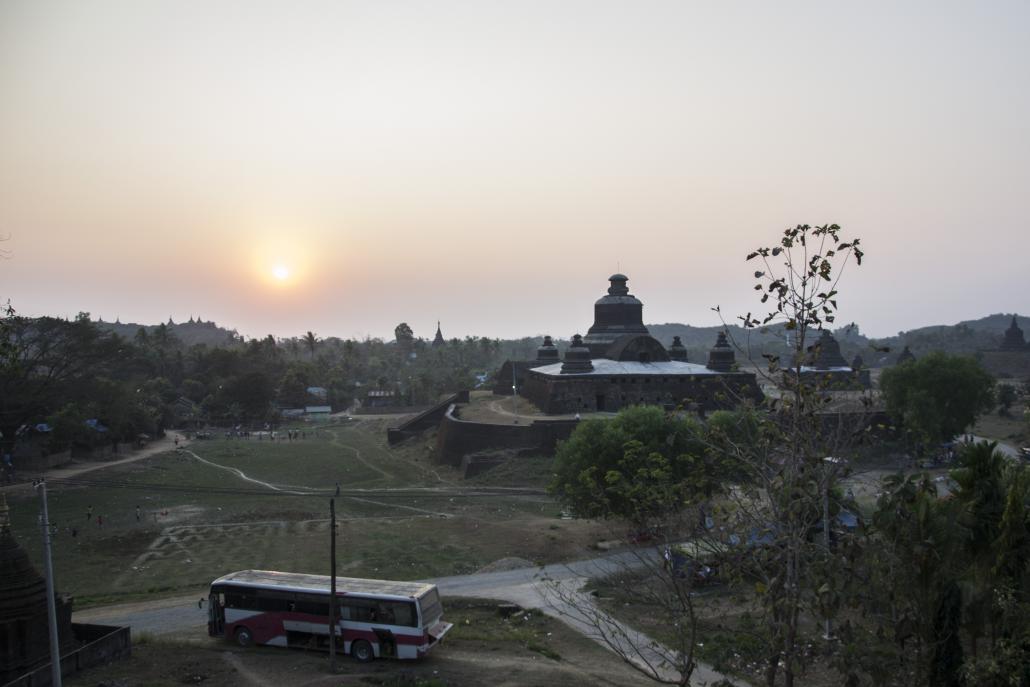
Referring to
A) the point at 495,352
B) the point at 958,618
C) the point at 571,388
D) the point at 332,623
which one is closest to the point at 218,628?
the point at 332,623

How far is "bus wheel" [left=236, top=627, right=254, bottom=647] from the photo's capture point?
1695 centimetres

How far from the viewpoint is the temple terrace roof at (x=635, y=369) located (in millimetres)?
46938

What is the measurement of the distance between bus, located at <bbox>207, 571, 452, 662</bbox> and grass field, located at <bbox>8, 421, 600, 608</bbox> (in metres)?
6.50

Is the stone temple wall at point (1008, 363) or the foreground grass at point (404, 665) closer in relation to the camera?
the foreground grass at point (404, 665)

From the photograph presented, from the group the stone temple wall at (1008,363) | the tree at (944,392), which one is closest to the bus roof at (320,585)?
the tree at (944,392)

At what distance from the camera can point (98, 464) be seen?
158 feet

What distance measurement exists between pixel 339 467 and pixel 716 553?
131 feet

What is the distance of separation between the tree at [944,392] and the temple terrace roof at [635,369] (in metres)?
10.4

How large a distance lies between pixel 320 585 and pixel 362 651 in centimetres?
179

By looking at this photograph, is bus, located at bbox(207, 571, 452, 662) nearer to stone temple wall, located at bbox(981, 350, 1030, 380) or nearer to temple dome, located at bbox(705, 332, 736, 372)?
temple dome, located at bbox(705, 332, 736, 372)

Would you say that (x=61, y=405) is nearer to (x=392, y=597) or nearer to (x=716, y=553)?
(x=392, y=597)

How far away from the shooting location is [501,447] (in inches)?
1688

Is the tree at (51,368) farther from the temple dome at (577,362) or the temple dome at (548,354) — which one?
the temple dome at (548,354)

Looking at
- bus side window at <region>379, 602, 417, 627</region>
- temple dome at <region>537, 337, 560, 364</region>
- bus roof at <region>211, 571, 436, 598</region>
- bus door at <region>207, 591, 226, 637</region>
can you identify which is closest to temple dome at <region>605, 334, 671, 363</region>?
temple dome at <region>537, 337, 560, 364</region>
